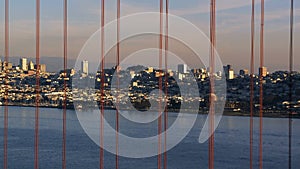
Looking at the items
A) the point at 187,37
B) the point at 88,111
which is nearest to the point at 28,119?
the point at 88,111

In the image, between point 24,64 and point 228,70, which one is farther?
point 228,70

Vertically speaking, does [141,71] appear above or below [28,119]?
above

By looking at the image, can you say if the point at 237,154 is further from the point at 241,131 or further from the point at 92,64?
the point at 92,64

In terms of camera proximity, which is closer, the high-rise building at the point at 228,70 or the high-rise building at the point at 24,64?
the high-rise building at the point at 24,64

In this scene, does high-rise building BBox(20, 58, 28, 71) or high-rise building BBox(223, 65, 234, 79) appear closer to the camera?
high-rise building BBox(20, 58, 28, 71)

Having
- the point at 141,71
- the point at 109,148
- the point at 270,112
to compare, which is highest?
the point at 141,71

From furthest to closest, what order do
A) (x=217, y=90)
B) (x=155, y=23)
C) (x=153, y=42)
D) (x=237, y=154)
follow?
(x=237, y=154), (x=217, y=90), (x=153, y=42), (x=155, y=23)

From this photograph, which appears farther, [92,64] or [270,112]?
[270,112]

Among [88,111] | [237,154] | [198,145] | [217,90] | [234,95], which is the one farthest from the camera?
[88,111]

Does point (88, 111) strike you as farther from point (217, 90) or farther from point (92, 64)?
point (92, 64)
